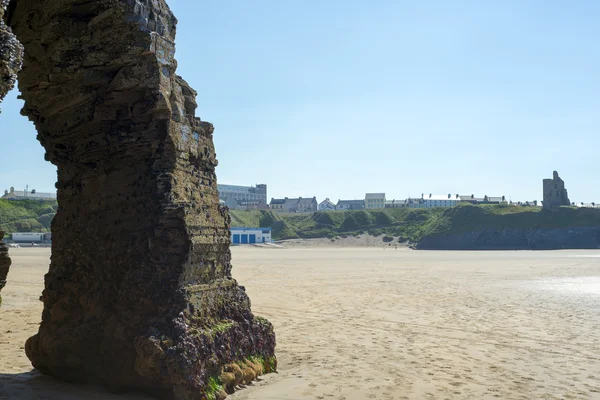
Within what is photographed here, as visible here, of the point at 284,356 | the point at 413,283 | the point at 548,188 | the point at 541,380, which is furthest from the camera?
the point at 548,188

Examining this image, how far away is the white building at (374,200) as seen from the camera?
16338cm

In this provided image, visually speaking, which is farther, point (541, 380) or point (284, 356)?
point (284, 356)

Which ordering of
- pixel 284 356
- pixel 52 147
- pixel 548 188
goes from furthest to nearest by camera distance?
1. pixel 548 188
2. pixel 284 356
3. pixel 52 147

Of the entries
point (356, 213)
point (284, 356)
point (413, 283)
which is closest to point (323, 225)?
point (356, 213)

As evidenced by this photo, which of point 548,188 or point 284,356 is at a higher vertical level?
point 548,188

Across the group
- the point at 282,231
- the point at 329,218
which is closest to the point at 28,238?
the point at 282,231

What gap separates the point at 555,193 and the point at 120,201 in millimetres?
83275

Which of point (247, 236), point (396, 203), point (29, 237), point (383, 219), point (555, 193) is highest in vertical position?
point (396, 203)

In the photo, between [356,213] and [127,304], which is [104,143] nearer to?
[127,304]

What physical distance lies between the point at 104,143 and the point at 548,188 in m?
83.4

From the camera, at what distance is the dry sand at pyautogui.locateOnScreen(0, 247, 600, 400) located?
24.1 ft

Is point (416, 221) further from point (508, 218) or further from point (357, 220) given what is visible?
point (508, 218)

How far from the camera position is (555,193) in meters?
80.6

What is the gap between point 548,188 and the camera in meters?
81.2
